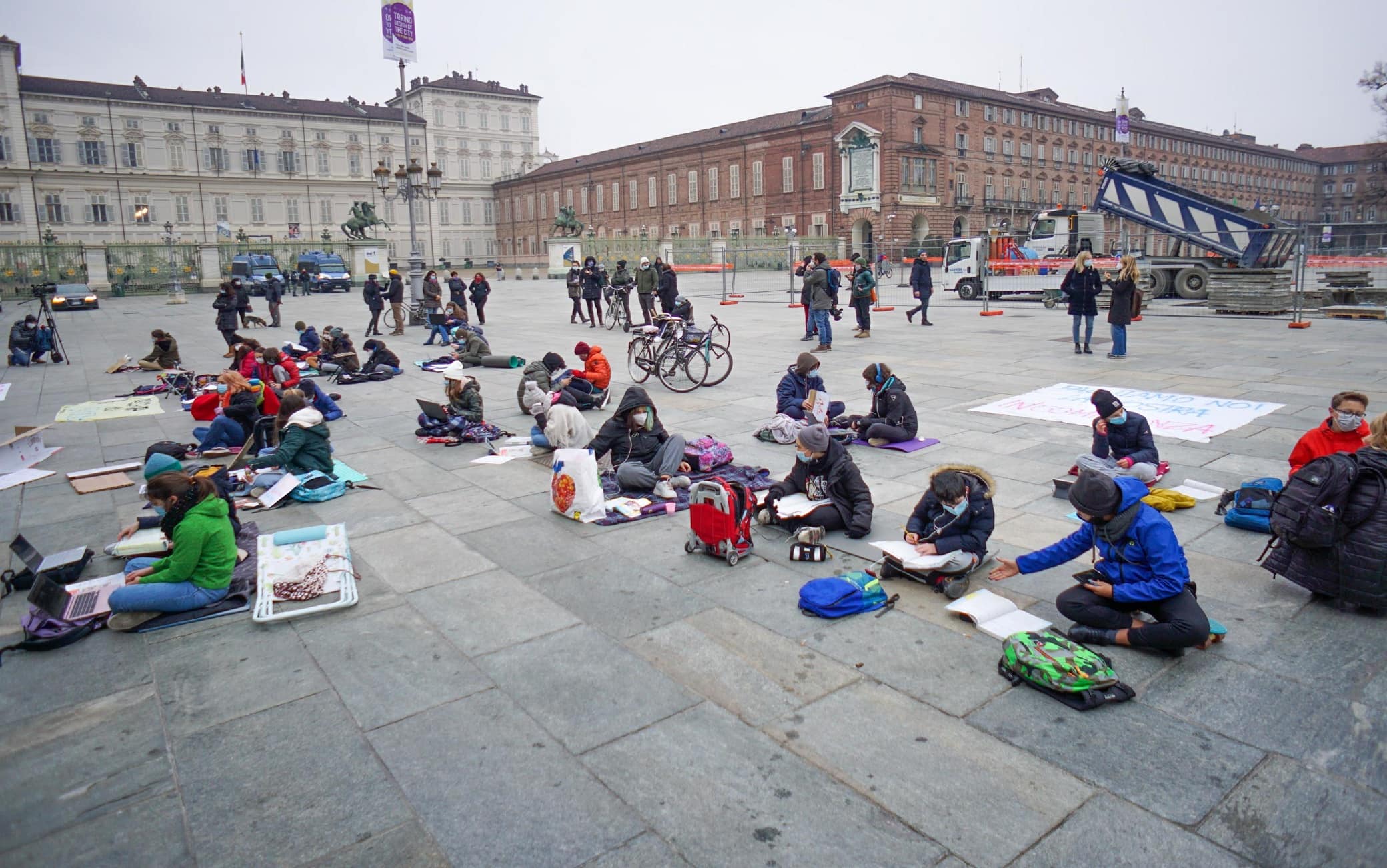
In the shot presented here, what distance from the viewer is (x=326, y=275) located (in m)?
45.0

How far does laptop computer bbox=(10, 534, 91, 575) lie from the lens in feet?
19.5

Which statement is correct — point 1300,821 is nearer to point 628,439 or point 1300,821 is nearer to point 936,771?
point 936,771

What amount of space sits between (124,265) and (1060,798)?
56.1 meters

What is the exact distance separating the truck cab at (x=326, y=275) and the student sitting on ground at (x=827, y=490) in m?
43.2

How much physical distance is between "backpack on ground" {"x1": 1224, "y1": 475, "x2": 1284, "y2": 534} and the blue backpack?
9.66 feet

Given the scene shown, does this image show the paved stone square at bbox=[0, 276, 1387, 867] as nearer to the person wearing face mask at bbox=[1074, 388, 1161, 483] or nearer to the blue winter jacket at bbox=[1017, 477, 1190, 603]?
the blue winter jacket at bbox=[1017, 477, 1190, 603]

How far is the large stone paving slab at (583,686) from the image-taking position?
409cm

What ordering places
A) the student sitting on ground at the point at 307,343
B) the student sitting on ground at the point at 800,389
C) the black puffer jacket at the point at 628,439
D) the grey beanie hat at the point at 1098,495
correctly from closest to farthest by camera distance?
the grey beanie hat at the point at 1098,495
the black puffer jacket at the point at 628,439
the student sitting on ground at the point at 800,389
the student sitting on ground at the point at 307,343

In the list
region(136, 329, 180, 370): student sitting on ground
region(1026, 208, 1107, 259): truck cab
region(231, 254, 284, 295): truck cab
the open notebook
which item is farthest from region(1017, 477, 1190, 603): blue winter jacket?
region(231, 254, 284, 295): truck cab

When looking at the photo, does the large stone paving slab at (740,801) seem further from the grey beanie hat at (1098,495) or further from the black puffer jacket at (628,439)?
the black puffer jacket at (628,439)

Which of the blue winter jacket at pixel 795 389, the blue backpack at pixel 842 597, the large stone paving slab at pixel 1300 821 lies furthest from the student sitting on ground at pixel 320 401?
the large stone paving slab at pixel 1300 821

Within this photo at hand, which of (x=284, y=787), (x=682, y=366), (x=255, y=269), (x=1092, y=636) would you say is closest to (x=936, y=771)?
(x=1092, y=636)

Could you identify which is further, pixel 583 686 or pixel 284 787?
pixel 583 686

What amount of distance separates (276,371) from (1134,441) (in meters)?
10.3
